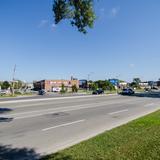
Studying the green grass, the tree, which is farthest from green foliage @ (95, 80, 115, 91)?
the green grass

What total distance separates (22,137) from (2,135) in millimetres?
847

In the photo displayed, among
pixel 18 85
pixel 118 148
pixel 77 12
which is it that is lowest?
pixel 118 148

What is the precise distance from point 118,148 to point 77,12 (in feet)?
30.4

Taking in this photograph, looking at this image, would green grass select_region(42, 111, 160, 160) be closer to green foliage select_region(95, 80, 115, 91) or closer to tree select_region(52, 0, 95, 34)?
→ tree select_region(52, 0, 95, 34)

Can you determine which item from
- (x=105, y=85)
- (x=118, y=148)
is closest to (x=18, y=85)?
(x=105, y=85)

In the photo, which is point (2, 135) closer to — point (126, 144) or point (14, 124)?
point (14, 124)

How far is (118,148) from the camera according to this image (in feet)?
29.2

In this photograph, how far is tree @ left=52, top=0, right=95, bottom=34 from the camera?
1570cm

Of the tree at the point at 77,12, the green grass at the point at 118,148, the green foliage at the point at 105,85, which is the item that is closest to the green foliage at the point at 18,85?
the green foliage at the point at 105,85

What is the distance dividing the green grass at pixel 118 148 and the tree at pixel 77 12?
7.16m

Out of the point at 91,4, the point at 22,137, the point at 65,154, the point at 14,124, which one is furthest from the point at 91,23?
the point at 65,154

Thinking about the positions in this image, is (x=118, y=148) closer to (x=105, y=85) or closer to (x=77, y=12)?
(x=77, y=12)

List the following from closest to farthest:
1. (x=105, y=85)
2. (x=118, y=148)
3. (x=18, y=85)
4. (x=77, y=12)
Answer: (x=118, y=148), (x=77, y=12), (x=105, y=85), (x=18, y=85)

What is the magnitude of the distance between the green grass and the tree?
282 inches
